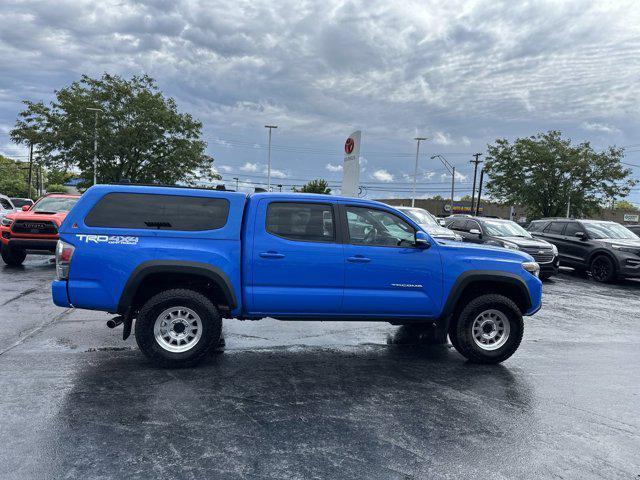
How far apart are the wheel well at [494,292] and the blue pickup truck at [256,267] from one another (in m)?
0.07

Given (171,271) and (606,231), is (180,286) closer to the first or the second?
(171,271)

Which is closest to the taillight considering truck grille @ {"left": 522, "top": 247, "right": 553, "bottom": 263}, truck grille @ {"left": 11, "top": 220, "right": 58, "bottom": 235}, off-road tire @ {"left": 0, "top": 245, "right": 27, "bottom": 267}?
truck grille @ {"left": 11, "top": 220, "right": 58, "bottom": 235}

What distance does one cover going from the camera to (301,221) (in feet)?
17.5

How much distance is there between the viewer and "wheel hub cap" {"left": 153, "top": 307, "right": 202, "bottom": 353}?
5090mm

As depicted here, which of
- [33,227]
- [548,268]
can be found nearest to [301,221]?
[33,227]

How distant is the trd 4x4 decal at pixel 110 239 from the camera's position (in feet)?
16.0

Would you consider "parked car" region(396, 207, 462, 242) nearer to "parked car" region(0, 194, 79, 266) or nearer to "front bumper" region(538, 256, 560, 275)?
"front bumper" region(538, 256, 560, 275)

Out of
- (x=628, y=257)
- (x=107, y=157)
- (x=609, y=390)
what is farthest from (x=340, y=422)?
(x=107, y=157)

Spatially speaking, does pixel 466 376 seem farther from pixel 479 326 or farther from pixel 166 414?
pixel 166 414

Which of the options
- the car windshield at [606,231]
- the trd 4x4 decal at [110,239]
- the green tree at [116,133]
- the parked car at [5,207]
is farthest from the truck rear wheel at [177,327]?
the green tree at [116,133]

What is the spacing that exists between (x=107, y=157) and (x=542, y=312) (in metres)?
28.8

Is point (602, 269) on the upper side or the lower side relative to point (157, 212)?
lower

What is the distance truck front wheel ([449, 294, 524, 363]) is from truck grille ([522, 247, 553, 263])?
835 cm

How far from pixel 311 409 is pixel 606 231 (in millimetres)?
13970
